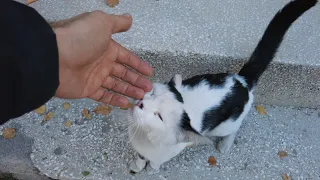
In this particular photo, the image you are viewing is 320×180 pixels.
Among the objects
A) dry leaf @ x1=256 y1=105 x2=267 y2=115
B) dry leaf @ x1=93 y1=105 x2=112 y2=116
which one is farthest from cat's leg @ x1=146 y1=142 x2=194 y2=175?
dry leaf @ x1=256 y1=105 x2=267 y2=115

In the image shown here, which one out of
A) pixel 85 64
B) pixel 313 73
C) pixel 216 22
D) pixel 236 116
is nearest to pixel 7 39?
pixel 85 64

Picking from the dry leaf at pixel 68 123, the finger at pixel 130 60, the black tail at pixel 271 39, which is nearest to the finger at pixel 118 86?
the finger at pixel 130 60

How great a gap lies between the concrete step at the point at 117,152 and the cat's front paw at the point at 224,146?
0.02 metres

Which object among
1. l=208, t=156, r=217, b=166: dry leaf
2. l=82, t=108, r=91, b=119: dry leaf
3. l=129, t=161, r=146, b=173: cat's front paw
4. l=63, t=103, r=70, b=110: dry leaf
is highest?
l=208, t=156, r=217, b=166: dry leaf

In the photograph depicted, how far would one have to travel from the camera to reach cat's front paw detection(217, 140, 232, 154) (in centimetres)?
214

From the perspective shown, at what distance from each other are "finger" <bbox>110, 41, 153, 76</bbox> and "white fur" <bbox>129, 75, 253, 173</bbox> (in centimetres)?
18

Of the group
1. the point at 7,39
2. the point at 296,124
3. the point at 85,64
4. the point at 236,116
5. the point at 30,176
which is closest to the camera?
the point at 7,39

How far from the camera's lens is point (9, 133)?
216 centimetres

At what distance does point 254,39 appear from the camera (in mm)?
2252

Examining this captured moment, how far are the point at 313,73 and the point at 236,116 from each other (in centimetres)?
61

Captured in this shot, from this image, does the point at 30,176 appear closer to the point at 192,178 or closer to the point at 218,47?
the point at 192,178

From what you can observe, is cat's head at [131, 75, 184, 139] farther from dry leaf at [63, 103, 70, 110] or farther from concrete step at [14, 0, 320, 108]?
dry leaf at [63, 103, 70, 110]

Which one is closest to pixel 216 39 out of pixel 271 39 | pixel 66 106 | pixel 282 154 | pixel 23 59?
pixel 271 39

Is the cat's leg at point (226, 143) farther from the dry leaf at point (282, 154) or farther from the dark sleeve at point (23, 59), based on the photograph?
the dark sleeve at point (23, 59)
